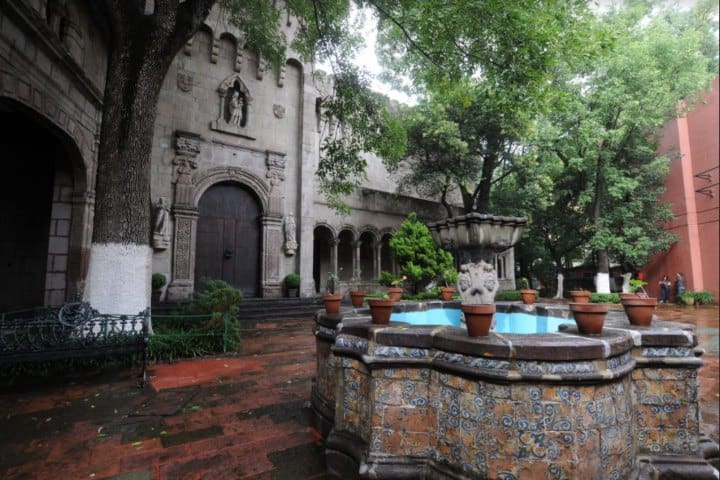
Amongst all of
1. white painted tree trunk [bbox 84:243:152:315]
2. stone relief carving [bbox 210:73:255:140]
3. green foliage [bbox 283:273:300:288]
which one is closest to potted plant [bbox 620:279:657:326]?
white painted tree trunk [bbox 84:243:152:315]

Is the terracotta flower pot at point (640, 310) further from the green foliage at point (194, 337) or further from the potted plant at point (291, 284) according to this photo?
the potted plant at point (291, 284)

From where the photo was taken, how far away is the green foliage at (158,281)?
385 inches

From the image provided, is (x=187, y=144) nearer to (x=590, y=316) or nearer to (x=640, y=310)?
(x=590, y=316)

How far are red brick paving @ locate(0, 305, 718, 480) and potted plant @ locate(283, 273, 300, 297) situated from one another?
6838mm

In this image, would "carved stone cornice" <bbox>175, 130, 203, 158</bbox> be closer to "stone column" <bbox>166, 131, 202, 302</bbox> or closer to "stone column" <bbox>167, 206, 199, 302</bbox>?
"stone column" <bbox>166, 131, 202, 302</bbox>

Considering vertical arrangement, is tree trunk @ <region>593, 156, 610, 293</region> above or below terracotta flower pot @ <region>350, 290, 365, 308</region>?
above

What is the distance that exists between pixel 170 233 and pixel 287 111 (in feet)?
20.0

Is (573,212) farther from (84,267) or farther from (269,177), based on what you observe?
(84,267)

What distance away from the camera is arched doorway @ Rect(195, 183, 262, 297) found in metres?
11.4

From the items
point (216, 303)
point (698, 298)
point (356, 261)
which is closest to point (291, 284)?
point (356, 261)

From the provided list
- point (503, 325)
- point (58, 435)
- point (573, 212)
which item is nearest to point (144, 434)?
point (58, 435)

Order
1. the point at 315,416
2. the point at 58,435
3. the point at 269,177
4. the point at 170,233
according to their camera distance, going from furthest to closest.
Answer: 1. the point at 269,177
2. the point at 170,233
3. the point at 315,416
4. the point at 58,435

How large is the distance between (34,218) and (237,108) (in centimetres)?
668

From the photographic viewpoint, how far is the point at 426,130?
14.4 metres
